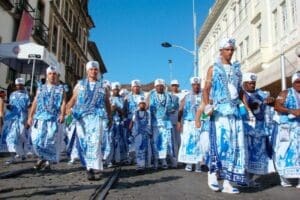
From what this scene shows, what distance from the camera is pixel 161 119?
9.15 metres

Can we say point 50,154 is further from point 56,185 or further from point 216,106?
point 216,106

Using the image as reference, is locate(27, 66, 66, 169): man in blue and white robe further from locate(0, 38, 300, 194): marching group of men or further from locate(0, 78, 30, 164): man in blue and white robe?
locate(0, 78, 30, 164): man in blue and white robe

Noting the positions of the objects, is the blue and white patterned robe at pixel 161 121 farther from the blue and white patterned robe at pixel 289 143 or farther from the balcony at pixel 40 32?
the balcony at pixel 40 32

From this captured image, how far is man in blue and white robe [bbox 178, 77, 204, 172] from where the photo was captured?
28.1 feet

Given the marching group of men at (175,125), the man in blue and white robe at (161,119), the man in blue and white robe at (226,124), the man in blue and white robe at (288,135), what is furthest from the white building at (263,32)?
the man in blue and white robe at (226,124)

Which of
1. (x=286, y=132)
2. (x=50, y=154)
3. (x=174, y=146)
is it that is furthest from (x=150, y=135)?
(x=286, y=132)

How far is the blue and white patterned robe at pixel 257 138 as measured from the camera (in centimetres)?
653

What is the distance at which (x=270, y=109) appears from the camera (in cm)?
817

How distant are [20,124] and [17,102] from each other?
55 cm

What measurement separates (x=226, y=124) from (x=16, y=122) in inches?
249

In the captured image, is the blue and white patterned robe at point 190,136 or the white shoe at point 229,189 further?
the blue and white patterned robe at point 190,136

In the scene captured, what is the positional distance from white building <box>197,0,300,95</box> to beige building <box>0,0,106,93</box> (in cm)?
1092

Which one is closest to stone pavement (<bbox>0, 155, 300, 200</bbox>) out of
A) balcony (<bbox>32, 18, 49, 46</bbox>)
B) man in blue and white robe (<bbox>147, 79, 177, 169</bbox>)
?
man in blue and white robe (<bbox>147, 79, 177, 169</bbox>)

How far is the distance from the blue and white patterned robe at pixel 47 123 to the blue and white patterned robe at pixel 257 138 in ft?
11.8
